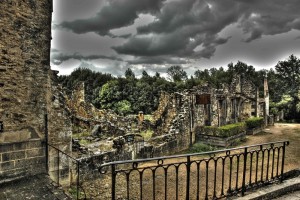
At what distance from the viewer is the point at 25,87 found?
6.73 metres

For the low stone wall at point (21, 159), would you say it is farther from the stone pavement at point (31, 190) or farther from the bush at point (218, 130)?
the bush at point (218, 130)

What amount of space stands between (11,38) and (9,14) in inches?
23.0

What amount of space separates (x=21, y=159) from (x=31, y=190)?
118cm

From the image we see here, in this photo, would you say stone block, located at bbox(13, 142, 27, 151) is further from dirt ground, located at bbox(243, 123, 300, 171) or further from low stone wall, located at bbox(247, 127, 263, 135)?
low stone wall, located at bbox(247, 127, 263, 135)

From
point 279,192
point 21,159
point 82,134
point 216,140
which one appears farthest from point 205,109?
point 21,159

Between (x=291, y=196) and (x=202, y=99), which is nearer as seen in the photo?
(x=291, y=196)

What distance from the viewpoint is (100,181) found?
912cm

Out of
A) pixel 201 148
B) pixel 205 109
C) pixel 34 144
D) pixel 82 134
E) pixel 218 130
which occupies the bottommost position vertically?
pixel 201 148

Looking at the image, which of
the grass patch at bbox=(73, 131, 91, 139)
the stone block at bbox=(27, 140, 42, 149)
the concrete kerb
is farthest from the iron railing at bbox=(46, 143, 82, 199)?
the grass patch at bbox=(73, 131, 91, 139)

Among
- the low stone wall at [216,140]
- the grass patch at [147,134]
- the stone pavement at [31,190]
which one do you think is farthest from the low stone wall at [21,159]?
the low stone wall at [216,140]

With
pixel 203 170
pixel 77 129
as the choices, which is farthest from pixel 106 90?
pixel 203 170

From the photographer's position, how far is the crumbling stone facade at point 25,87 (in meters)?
6.35

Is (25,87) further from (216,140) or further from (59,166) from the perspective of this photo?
(216,140)

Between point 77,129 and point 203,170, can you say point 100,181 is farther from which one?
point 77,129
